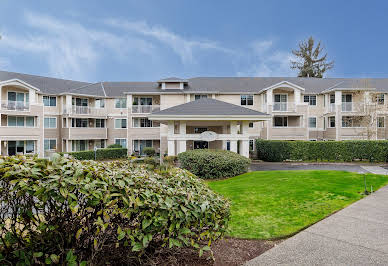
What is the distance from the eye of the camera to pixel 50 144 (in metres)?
28.9

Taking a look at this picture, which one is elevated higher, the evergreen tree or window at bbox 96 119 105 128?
the evergreen tree

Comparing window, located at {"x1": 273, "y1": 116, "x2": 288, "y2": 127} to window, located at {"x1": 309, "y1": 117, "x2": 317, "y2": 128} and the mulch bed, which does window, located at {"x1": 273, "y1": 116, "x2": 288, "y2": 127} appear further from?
the mulch bed

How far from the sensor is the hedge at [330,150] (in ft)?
66.0

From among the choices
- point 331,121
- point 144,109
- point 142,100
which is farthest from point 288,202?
point 142,100

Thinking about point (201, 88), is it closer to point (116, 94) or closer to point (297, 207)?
point (116, 94)

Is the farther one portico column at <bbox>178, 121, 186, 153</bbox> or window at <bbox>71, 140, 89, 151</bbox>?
window at <bbox>71, 140, 89, 151</bbox>

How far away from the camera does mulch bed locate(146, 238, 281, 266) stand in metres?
3.50

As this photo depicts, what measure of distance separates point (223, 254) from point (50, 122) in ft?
102

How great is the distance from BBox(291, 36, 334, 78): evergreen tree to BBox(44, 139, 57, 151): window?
4982 cm

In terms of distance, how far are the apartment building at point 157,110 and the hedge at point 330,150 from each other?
→ 464 cm

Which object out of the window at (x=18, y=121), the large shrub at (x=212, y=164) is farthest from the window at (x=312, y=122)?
the window at (x=18, y=121)

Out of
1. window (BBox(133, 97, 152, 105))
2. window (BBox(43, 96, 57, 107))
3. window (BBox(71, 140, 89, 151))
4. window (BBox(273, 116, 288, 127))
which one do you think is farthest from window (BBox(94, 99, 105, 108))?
window (BBox(273, 116, 288, 127))

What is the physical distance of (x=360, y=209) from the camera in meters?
6.63

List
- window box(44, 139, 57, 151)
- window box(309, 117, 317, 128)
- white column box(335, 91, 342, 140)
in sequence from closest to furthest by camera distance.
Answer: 1. white column box(335, 91, 342, 140)
2. window box(44, 139, 57, 151)
3. window box(309, 117, 317, 128)
